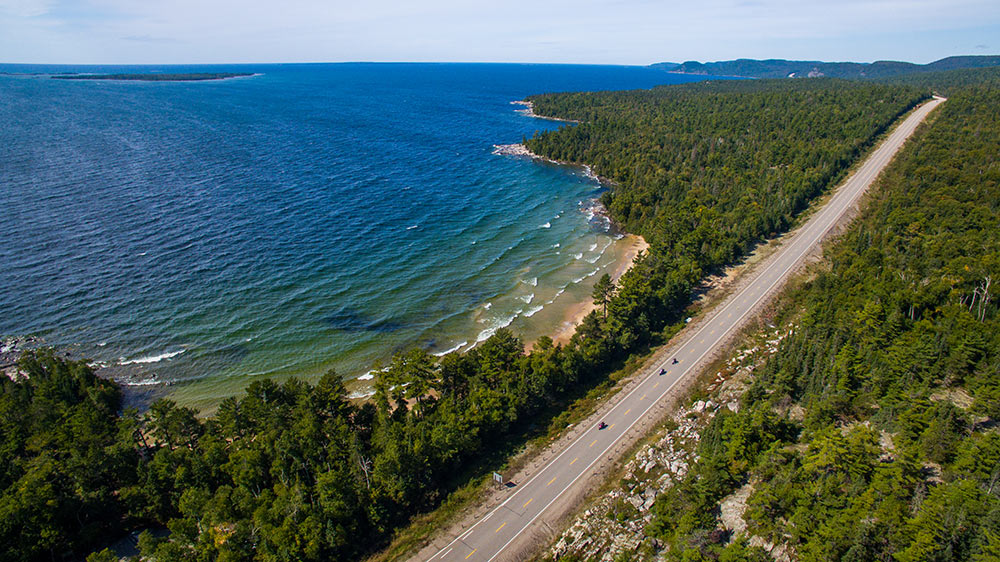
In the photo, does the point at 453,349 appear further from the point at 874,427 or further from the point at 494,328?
the point at 874,427

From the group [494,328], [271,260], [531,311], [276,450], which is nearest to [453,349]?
[494,328]

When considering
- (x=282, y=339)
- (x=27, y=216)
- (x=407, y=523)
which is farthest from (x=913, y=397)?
(x=27, y=216)

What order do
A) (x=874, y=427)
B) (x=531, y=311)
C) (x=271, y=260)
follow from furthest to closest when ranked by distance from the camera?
(x=271, y=260) < (x=531, y=311) < (x=874, y=427)

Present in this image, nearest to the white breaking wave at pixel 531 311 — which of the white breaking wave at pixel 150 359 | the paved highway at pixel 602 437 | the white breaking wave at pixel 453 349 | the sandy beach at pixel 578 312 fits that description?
the sandy beach at pixel 578 312

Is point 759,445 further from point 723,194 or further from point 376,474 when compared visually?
point 723,194

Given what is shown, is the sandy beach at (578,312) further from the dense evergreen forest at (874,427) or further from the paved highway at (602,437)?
the dense evergreen forest at (874,427)
